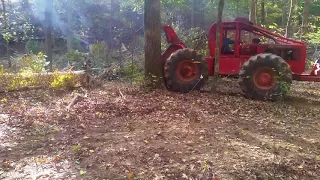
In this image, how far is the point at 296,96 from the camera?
7789 mm

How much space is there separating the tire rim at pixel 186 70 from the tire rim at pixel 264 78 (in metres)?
1.65

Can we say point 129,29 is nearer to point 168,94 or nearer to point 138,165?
point 168,94

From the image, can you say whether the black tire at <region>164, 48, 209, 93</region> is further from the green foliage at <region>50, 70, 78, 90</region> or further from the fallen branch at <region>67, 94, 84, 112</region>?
the green foliage at <region>50, 70, 78, 90</region>

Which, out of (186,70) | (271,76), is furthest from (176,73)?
(271,76)

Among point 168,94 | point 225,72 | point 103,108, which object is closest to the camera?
point 103,108

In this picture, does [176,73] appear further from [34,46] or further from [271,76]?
[34,46]

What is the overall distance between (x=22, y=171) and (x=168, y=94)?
4524 mm

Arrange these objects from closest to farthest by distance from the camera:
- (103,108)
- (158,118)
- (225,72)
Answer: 1. (158,118)
2. (103,108)
3. (225,72)

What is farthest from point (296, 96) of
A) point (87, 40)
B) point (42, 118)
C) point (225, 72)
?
point (87, 40)

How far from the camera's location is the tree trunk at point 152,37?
25.1ft

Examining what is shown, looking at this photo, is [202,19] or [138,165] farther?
[202,19]

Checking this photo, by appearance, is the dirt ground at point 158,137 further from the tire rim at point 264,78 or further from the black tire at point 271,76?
the tire rim at point 264,78

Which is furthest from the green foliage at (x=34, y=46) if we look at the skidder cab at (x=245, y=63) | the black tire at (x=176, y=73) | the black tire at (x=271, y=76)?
the black tire at (x=271, y=76)

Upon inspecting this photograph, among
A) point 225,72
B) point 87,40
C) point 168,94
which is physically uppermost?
point 87,40
